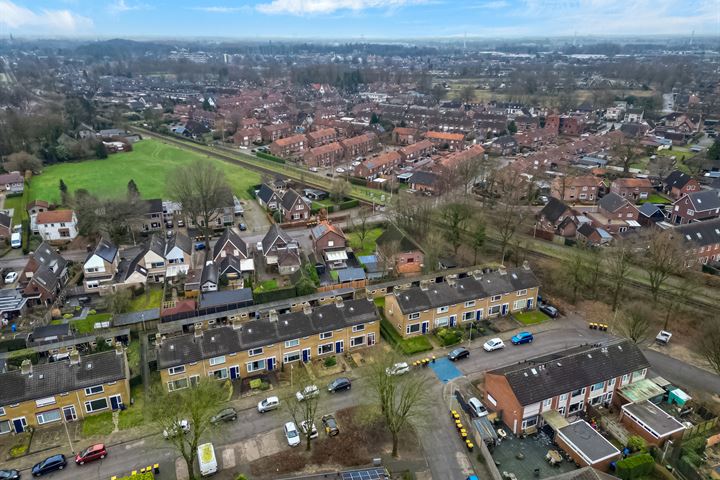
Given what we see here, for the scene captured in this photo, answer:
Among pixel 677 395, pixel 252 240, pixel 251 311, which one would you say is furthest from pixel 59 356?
pixel 677 395

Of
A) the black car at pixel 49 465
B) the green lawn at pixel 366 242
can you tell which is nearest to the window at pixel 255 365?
the black car at pixel 49 465

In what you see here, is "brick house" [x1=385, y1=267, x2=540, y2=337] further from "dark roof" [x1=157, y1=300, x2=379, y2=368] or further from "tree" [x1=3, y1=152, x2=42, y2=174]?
"tree" [x1=3, y1=152, x2=42, y2=174]

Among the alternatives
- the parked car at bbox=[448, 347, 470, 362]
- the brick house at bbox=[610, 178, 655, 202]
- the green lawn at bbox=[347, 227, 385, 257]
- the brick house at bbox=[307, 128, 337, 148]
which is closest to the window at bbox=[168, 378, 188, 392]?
the parked car at bbox=[448, 347, 470, 362]

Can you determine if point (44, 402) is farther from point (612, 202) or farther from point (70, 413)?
point (612, 202)

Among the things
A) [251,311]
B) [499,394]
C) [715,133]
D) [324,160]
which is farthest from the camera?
[715,133]

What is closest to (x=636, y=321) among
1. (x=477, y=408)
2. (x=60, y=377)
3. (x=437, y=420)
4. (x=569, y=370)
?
(x=569, y=370)

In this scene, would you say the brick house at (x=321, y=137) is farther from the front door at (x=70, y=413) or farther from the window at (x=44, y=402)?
the window at (x=44, y=402)

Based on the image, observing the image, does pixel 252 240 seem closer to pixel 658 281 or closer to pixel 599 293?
pixel 599 293
